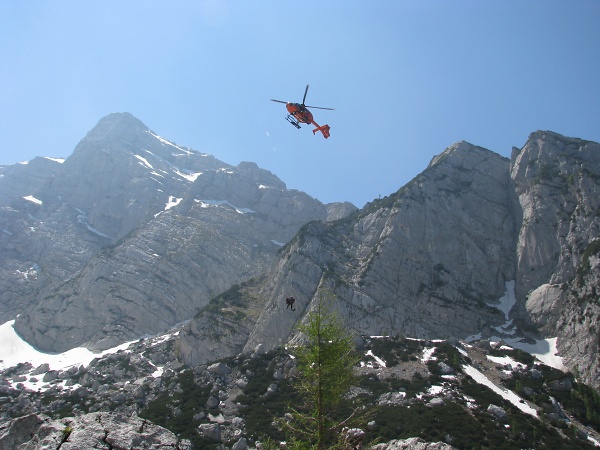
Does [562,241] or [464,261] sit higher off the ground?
[562,241]

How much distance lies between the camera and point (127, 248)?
479 feet

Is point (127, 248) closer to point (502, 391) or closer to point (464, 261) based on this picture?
point (464, 261)

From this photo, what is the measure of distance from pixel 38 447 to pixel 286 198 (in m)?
176

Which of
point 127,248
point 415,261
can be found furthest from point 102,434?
point 127,248

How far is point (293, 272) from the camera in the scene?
10562 centimetres

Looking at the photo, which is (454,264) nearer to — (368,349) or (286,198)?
(368,349)

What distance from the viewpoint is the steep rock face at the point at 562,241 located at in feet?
274

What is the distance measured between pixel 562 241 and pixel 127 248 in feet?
395

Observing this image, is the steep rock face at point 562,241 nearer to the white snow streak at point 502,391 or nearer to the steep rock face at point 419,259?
the steep rock face at point 419,259

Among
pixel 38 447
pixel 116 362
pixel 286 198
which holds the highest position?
pixel 286 198

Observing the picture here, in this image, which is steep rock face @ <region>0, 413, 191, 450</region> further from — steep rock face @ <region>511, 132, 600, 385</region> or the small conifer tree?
steep rock face @ <region>511, 132, 600, 385</region>

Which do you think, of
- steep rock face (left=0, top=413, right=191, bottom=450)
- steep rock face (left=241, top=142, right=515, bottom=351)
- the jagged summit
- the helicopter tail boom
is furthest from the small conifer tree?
steep rock face (left=241, top=142, right=515, bottom=351)

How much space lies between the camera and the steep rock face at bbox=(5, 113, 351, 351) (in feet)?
417

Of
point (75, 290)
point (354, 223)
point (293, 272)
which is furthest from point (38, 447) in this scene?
point (75, 290)
